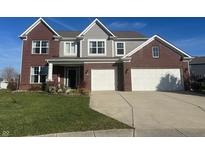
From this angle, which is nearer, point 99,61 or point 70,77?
point 99,61

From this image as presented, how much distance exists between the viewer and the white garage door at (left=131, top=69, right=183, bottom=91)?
19.3m

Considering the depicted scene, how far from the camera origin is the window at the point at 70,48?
72.9ft

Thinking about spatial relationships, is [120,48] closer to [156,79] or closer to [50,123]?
[156,79]

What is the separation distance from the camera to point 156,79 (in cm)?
1948

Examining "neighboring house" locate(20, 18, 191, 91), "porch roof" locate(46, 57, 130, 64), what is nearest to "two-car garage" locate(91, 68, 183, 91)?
"neighboring house" locate(20, 18, 191, 91)

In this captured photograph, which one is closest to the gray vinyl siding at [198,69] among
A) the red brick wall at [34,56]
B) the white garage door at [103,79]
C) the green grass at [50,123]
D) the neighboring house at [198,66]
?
the neighboring house at [198,66]

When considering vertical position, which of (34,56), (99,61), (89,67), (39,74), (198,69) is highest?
(198,69)

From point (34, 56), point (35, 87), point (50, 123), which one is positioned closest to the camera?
point (50, 123)

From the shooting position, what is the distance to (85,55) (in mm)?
21641

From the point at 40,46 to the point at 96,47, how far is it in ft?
21.5

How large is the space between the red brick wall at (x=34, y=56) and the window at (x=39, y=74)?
432mm

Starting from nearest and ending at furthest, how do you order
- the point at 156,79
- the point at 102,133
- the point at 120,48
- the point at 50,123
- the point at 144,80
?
1. the point at 102,133
2. the point at 50,123
3. the point at 144,80
4. the point at 156,79
5. the point at 120,48

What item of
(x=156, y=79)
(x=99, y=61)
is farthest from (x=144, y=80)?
(x=99, y=61)
